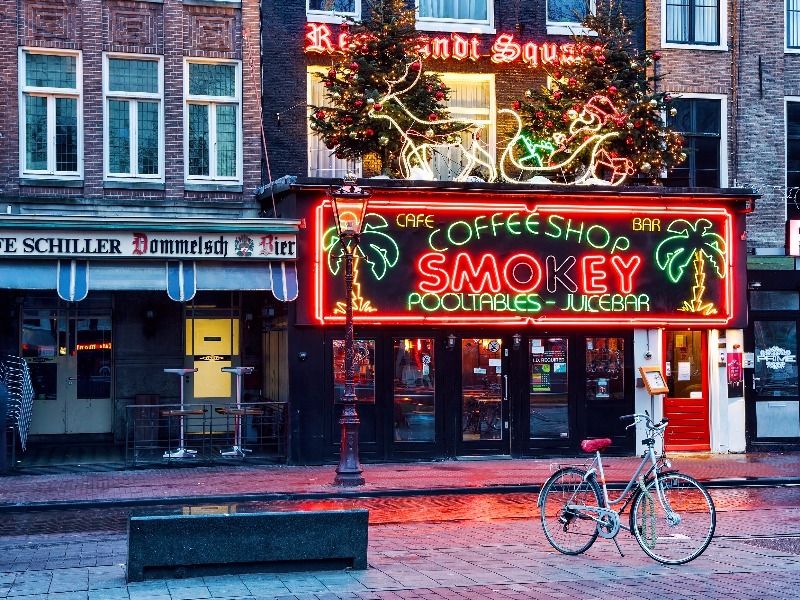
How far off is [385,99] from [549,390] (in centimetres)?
604

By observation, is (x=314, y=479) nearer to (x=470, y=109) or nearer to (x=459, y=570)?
(x=459, y=570)

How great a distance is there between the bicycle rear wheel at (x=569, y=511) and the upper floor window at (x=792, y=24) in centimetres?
1652

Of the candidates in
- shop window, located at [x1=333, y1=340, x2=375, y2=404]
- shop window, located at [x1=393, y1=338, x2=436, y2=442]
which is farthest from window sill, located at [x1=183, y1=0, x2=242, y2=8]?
shop window, located at [x1=393, y1=338, x2=436, y2=442]

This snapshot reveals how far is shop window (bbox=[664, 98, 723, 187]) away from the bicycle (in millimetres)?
14164

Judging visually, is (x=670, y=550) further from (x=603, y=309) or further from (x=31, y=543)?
(x=603, y=309)

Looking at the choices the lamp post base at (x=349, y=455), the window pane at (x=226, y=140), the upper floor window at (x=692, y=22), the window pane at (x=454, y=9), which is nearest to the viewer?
the lamp post base at (x=349, y=455)

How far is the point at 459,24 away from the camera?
23.7 metres

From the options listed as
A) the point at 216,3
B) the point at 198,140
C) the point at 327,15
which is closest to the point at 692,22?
the point at 327,15

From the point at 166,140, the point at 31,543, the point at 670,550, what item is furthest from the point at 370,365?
the point at 670,550

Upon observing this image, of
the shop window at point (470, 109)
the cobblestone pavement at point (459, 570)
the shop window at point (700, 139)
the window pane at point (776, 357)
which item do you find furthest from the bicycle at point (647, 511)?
the shop window at point (700, 139)

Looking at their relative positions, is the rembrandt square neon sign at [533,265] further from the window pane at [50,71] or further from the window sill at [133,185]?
the window pane at [50,71]

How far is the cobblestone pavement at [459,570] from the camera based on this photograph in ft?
31.4

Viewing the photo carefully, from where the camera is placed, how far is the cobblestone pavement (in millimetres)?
9562

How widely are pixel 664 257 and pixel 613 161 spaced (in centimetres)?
204
